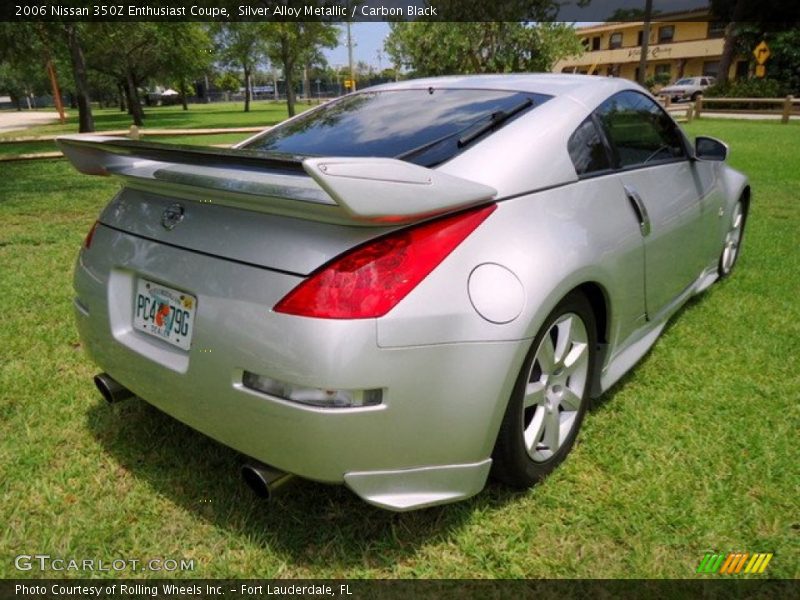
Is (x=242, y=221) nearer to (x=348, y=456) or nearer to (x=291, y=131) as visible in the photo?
(x=348, y=456)

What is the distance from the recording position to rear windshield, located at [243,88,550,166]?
7.33 ft

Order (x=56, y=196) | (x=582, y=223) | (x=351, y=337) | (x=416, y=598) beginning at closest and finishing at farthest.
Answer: (x=351, y=337)
(x=416, y=598)
(x=582, y=223)
(x=56, y=196)

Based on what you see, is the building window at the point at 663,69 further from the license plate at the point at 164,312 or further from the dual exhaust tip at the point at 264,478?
the dual exhaust tip at the point at 264,478

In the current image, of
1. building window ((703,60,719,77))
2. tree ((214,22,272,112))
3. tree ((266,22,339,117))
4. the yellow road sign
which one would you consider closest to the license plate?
tree ((266,22,339,117))

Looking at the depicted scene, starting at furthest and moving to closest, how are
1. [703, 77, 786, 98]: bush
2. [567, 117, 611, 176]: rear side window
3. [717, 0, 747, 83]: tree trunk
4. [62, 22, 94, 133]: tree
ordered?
[717, 0, 747, 83]: tree trunk → [703, 77, 786, 98]: bush → [62, 22, 94, 133]: tree → [567, 117, 611, 176]: rear side window

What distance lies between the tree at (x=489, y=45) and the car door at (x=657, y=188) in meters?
28.4

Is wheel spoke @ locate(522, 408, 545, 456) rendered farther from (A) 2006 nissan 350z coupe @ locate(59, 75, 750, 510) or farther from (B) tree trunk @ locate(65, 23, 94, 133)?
(B) tree trunk @ locate(65, 23, 94, 133)

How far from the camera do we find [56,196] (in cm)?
861

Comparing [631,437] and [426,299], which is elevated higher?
[426,299]

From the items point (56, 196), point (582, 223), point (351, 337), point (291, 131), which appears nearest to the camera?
point (351, 337)

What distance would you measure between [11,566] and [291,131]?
2031mm

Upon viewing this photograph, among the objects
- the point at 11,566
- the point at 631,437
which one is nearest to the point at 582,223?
the point at 631,437

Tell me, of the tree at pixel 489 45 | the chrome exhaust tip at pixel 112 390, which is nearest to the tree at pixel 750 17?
the tree at pixel 489 45

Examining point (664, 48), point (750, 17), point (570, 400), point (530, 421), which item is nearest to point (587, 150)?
point (570, 400)
